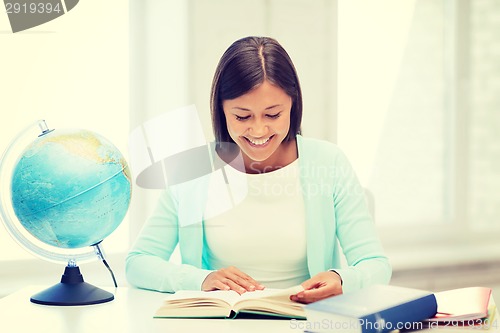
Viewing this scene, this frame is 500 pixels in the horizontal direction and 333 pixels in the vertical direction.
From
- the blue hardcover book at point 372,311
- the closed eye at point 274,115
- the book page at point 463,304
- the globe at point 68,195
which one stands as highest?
the closed eye at point 274,115

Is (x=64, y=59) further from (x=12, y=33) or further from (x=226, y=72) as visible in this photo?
(x=226, y=72)

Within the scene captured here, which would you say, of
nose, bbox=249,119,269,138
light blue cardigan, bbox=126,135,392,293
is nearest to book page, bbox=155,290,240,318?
light blue cardigan, bbox=126,135,392,293

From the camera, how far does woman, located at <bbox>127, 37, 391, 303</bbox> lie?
71.7 inches

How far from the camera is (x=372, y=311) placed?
43.6 inches

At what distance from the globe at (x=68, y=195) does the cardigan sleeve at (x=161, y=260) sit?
0.16m

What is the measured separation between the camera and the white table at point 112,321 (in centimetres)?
129

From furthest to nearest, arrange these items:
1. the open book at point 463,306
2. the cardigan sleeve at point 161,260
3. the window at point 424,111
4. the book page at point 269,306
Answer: the window at point 424,111
the cardigan sleeve at point 161,260
the book page at point 269,306
the open book at point 463,306

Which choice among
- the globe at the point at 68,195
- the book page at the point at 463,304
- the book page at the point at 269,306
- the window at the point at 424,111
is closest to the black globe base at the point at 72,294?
the globe at the point at 68,195

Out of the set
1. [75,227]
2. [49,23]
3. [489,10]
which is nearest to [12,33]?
[49,23]

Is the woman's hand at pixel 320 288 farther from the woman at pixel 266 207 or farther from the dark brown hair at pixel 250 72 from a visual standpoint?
the dark brown hair at pixel 250 72

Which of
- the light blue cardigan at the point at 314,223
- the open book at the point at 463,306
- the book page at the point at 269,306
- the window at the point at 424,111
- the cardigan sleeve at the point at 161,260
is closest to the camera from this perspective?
the open book at the point at 463,306

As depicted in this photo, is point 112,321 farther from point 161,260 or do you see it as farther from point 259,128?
point 259,128

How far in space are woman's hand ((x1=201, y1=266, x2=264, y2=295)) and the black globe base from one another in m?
0.22

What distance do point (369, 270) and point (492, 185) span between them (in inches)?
68.4
